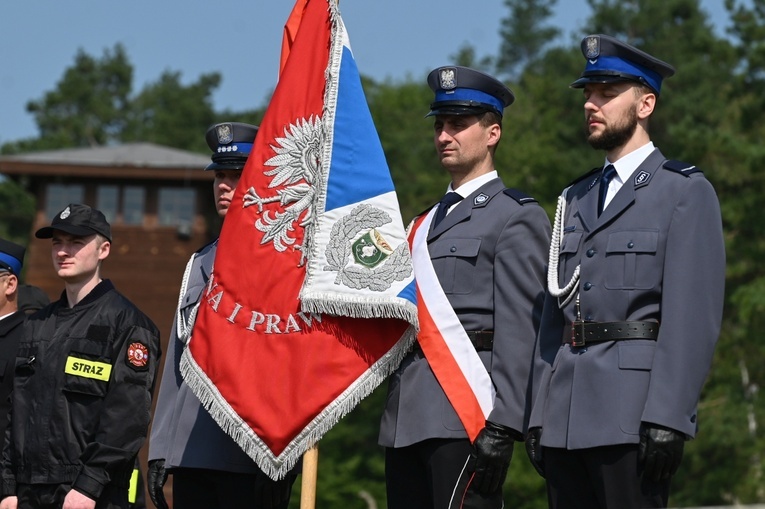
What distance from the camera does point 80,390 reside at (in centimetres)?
646

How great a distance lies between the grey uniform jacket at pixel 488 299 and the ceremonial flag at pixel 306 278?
0.16 meters

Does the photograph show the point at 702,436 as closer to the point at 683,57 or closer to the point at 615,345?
the point at 683,57

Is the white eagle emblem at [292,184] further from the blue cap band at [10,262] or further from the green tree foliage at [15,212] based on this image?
the green tree foliage at [15,212]

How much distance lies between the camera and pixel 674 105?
36156 mm

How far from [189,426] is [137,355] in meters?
0.62

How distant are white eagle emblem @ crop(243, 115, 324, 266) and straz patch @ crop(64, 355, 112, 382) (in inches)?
42.7

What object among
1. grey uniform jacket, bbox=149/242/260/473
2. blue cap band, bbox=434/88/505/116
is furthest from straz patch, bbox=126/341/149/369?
blue cap band, bbox=434/88/505/116

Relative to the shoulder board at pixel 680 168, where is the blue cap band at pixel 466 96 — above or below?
above

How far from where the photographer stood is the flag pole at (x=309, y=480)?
5703 mm

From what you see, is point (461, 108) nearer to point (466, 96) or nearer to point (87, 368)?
point (466, 96)

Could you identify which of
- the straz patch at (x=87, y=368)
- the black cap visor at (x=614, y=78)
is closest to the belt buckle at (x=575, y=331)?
the black cap visor at (x=614, y=78)

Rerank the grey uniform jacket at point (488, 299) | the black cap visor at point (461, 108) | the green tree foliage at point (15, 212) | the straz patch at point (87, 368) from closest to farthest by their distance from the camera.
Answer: the grey uniform jacket at point (488, 299) → the black cap visor at point (461, 108) → the straz patch at point (87, 368) → the green tree foliage at point (15, 212)

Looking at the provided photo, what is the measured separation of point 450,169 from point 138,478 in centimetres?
265

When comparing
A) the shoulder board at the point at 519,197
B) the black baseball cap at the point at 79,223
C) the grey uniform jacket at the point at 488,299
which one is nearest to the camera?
the grey uniform jacket at the point at 488,299
